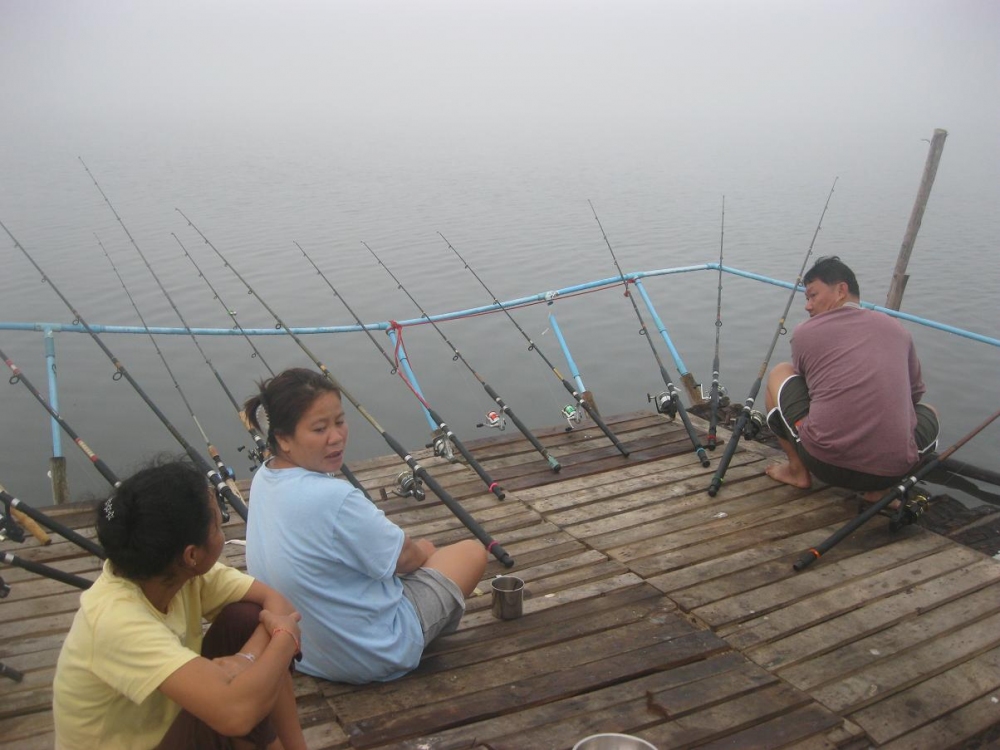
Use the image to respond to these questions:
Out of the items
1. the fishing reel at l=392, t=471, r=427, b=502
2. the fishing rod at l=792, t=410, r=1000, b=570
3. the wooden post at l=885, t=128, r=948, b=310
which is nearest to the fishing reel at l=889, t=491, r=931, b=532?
the fishing rod at l=792, t=410, r=1000, b=570

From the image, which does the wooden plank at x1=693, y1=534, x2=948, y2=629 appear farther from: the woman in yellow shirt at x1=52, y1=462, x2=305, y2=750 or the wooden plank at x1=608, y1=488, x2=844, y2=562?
the woman in yellow shirt at x1=52, y1=462, x2=305, y2=750

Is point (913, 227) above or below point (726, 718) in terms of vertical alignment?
above

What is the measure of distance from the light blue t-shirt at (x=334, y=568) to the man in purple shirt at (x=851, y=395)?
2080 mm

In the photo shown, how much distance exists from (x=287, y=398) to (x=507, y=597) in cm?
110

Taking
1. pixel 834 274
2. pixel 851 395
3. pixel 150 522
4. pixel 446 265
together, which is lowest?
pixel 446 265

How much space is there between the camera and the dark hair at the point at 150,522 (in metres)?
1.86

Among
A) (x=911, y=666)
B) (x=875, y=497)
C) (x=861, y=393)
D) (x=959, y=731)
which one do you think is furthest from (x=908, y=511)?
(x=959, y=731)

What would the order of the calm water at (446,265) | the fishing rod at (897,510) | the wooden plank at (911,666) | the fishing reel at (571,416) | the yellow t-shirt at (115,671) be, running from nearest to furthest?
the yellow t-shirt at (115,671)
the wooden plank at (911,666)
the fishing rod at (897,510)
the fishing reel at (571,416)
the calm water at (446,265)

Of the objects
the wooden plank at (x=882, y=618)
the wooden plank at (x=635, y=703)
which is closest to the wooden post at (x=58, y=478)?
the wooden plank at (x=635, y=703)

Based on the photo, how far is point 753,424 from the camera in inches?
182

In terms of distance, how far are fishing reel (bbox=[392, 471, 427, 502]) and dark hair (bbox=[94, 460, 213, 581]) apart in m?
2.08

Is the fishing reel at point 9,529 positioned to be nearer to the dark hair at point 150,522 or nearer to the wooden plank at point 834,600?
the dark hair at point 150,522

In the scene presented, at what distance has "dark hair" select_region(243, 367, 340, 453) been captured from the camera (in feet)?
8.21

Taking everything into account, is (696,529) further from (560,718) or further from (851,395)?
(560,718)
